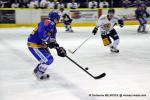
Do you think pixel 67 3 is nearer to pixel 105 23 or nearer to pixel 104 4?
pixel 104 4

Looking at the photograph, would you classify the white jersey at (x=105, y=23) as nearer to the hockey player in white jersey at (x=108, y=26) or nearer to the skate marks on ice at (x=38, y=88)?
the hockey player in white jersey at (x=108, y=26)

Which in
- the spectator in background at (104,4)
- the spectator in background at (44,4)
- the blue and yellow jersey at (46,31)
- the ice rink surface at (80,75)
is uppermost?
the blue and yellow jersey at (46,31)

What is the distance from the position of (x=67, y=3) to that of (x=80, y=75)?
10.6 metres

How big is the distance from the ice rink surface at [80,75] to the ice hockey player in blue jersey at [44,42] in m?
0.25

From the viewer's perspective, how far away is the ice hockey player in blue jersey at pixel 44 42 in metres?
5.15

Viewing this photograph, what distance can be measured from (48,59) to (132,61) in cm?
237

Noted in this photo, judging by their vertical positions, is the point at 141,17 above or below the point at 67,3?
below

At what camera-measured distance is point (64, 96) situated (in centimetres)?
465

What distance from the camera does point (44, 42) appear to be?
538 centimetres

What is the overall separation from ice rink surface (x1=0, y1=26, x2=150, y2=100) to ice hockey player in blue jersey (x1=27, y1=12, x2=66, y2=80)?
253 mm

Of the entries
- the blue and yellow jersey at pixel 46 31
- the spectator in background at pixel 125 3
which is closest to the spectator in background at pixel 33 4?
the spectator in background at pixel 125 3

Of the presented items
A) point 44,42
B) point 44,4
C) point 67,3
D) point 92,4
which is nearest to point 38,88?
point 44,42

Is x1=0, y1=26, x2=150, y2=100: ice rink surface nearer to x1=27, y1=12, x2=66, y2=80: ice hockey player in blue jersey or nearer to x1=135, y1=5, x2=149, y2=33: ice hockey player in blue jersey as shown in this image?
x1=27, y1=12, x2=66, y2=80: ice hockey player in blue jersey

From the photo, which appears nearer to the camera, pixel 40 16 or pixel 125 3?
pixel 40 16
